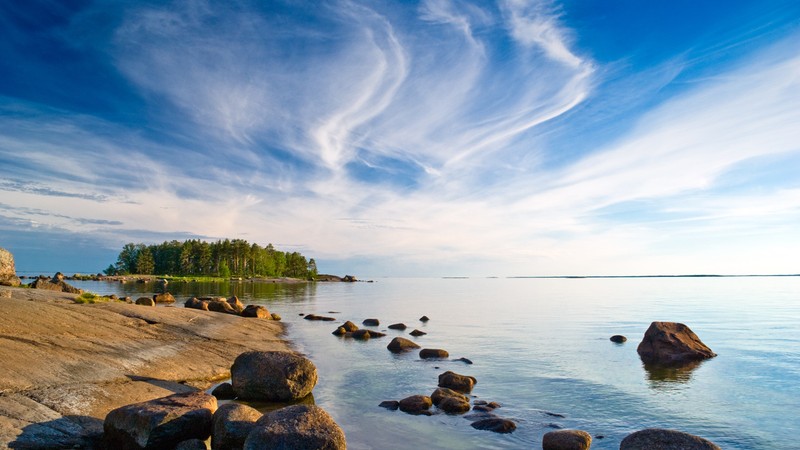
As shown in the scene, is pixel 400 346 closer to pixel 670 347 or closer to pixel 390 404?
pixel 390 404

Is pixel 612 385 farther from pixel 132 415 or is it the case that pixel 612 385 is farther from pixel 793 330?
pixel 793 330

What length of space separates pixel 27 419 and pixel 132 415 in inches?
112

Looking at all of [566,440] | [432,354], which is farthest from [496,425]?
[432,354]

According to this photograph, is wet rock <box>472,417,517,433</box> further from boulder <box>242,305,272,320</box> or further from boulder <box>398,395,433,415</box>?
boulder <box>242,305,272,320</box>

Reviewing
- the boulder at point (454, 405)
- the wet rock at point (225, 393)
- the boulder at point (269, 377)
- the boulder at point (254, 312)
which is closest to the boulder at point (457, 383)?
the boulder at point (454, 405)

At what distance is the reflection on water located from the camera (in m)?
23.9

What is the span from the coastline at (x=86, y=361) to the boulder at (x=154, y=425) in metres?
0.94

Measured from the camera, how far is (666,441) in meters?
11.6

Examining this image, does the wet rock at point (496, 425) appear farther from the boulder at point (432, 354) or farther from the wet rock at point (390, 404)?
the boulder at point (432, 354)

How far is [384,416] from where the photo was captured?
1709 cm

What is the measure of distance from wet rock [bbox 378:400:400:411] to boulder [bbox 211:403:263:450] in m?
6.50

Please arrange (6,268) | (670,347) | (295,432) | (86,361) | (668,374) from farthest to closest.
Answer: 1. (6,268)
2. (670,347)
3. (668,374)
4. (86,361)
5. (295,432)

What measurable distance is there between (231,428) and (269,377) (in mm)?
6266

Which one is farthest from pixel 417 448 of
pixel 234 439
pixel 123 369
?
pixel 123 369
